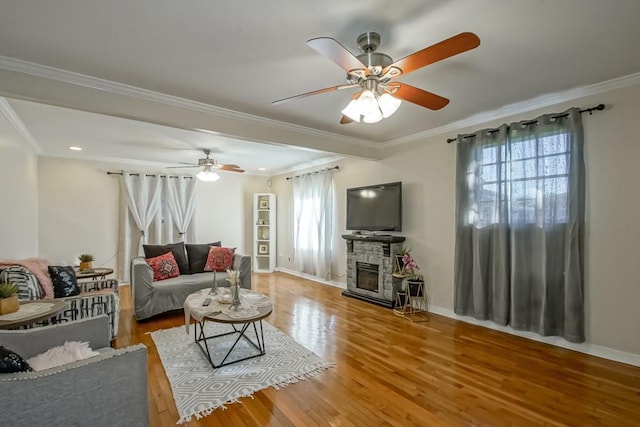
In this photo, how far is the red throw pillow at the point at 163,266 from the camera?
427 cm

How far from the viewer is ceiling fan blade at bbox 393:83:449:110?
2079 mm

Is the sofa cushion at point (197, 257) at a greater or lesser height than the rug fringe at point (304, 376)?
greater

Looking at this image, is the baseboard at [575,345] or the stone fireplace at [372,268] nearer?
the baseboard at [575,345]

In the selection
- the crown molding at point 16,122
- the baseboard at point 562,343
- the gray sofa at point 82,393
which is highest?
the crown molding at point 16,122

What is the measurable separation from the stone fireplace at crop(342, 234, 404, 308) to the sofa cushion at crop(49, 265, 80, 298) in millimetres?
3680

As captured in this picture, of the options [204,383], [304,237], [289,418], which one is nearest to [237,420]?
[289,418]

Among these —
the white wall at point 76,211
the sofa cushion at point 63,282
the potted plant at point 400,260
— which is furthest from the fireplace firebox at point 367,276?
the white wall at point 76,211

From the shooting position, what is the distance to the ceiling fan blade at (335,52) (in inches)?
58.0

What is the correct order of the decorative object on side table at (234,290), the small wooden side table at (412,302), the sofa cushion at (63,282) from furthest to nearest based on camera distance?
the small wooden side table at (412,302)
the sofa cushion at (63,282)
the decorative object on side table at (234,290)

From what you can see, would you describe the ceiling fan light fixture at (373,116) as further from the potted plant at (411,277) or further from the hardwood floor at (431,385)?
the potted plant at (411,277)

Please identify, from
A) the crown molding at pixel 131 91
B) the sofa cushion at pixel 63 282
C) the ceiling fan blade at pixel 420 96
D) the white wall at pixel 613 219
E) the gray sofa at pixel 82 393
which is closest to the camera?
the gray sofa at pixel 82 393

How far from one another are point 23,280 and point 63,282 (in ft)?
2.01

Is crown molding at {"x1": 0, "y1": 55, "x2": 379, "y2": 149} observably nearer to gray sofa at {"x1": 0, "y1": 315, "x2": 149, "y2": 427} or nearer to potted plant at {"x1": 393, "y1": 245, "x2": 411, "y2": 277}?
gray sofa at {"x1": 0, "y1": 315, "x2": 149, "y2": 427}

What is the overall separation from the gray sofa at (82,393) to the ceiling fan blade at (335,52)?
178cm
